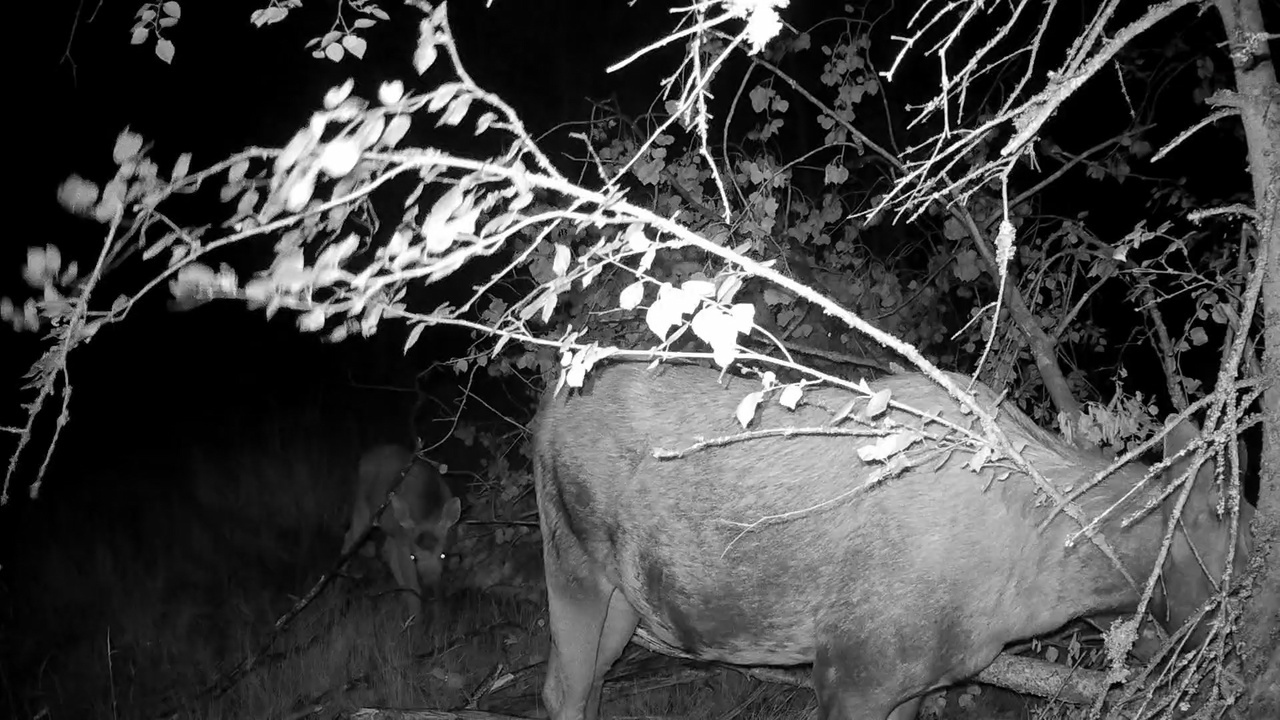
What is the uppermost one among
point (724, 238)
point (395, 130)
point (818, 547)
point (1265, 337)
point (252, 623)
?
point (395, 130)

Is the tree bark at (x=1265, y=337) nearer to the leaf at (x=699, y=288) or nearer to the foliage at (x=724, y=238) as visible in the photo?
the foliage at (x=724, y=238)

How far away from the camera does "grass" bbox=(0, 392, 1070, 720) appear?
552 centimetres

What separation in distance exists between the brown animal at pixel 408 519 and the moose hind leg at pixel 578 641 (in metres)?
2.47

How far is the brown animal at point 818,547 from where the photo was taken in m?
3.52

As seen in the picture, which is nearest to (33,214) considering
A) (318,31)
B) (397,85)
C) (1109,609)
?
(318,31)

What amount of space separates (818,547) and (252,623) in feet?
14.9

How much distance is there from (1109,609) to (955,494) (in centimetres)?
66

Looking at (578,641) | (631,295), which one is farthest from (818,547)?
(631,295)

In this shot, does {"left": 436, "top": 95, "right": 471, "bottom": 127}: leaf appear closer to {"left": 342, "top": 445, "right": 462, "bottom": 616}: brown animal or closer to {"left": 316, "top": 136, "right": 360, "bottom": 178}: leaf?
{"left": 316, "top": 136, "right": 360, "bottom": 178}: leaf

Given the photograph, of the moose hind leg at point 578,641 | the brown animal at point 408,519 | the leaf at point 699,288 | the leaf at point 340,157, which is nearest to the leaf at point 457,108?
the leaf at point 340,157

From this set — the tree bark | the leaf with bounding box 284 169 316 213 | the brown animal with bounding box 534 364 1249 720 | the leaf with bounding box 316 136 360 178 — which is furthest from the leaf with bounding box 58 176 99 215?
the tree bark

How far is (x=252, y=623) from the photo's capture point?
6.74 m

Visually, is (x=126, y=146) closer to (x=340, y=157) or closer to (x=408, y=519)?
(x=340, y=157)

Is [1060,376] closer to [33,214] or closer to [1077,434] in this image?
[1077,434]
